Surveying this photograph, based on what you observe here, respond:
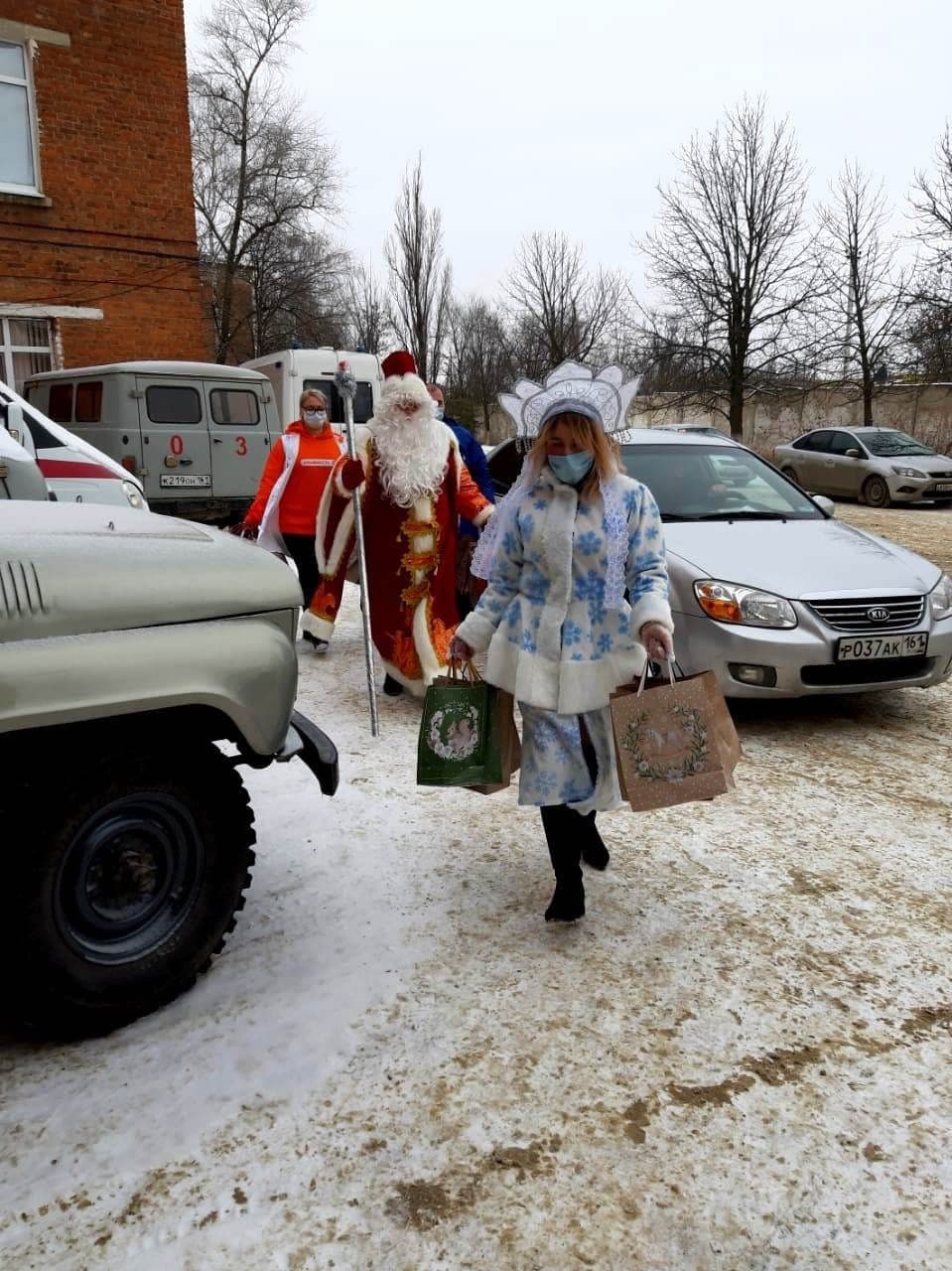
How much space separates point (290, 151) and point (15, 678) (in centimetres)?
3457

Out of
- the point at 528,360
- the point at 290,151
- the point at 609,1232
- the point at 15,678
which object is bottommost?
the point at 609,1232

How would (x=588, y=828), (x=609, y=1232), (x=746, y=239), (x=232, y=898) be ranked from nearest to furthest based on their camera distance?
(x=609, y=1232), (x=232, y=898), (x=588, y=828), (x=746, y=239)

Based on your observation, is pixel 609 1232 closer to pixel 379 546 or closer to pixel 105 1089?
pixel 105 1089

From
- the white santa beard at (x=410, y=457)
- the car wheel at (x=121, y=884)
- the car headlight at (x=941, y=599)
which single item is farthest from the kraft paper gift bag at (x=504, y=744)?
the car headlight at (x=941, y=599)

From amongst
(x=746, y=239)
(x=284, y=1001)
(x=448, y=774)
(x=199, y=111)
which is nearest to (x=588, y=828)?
(x=448, y=774)

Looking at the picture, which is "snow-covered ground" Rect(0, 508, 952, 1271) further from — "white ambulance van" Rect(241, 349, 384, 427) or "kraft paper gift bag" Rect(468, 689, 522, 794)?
"white ambulance van" Rect(241, 349, 384, 427)

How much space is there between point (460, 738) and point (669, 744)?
68 cm

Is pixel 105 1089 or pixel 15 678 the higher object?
pixel 15 678

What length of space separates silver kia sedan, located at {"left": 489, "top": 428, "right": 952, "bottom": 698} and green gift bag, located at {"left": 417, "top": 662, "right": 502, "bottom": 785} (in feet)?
7.39

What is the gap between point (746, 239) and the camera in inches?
1012

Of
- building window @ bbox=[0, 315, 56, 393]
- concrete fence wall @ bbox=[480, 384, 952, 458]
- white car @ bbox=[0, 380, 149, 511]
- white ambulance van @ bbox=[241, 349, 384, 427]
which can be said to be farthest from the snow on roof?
concrete fence wall @ bbox=[480, 384, 952, 458]

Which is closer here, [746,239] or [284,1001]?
[284,1001]

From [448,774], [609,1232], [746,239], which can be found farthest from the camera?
[746,239]

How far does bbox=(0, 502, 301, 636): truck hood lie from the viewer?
7.04 feet
